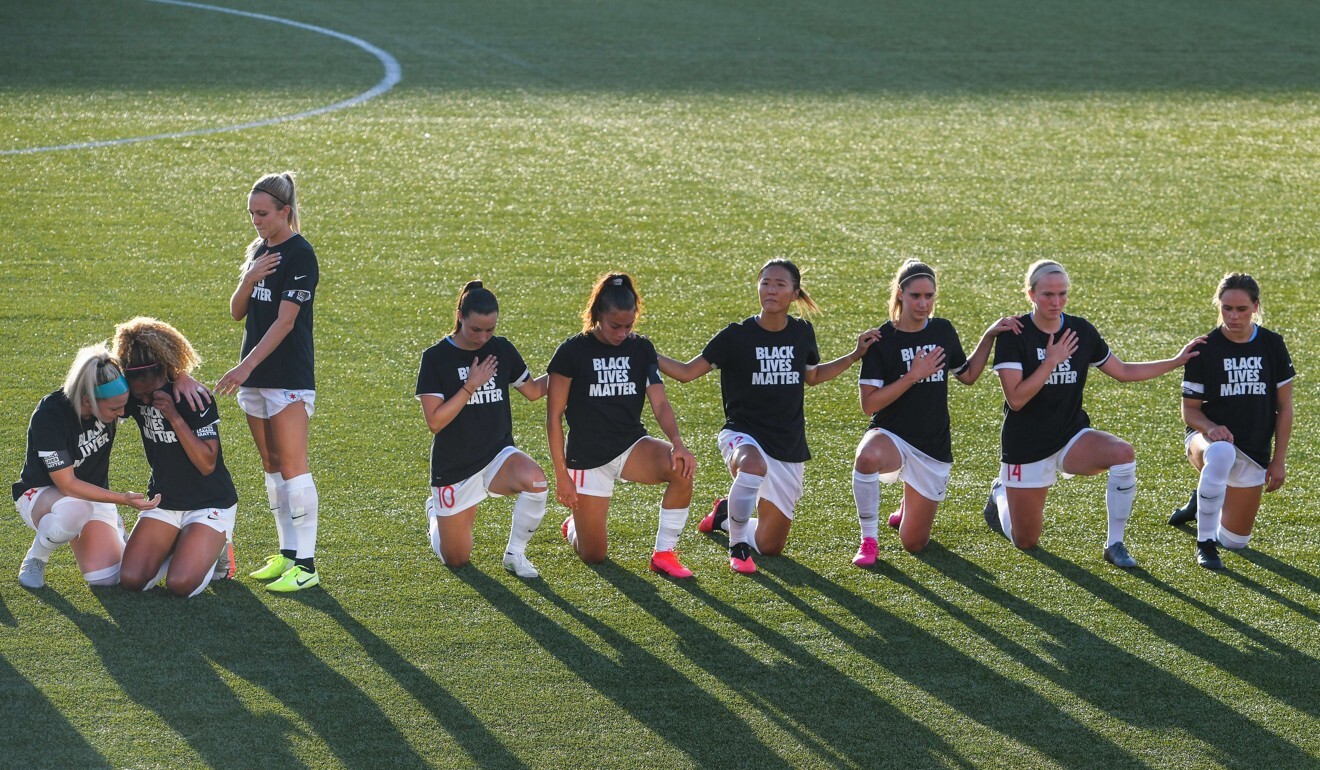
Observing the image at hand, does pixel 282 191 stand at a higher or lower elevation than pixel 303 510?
higher

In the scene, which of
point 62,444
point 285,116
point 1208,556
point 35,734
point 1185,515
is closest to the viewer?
point 35,734

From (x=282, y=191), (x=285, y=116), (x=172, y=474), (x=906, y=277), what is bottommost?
(x=172, y=474)

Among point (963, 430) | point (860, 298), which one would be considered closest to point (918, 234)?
point (860, 298)

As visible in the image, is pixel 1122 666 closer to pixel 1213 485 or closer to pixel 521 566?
pixel 1213 485

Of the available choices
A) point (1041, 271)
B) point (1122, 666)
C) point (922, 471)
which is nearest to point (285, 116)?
point (922, 471)

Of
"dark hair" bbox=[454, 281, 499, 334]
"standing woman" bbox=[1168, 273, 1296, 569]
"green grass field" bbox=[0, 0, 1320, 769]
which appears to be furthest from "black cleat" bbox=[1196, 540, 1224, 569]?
"dark hair" bbox=[454, 281, 499, 334]

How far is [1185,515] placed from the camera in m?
7.42

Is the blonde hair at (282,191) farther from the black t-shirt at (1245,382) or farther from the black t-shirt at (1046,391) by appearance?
the black t-shirt at (1245,382)

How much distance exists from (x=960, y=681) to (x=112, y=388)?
368 cm

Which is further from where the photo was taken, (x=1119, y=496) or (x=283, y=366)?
(x=1119, y=496)

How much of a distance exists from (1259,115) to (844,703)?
15.2 meters

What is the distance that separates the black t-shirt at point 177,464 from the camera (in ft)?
20.6

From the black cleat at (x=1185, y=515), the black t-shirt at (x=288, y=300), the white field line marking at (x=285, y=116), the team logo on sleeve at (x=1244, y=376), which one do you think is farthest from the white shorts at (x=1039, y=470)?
the white field line marking at (x=285, y=116)

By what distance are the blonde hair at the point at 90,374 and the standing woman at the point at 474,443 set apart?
1.30 metres
